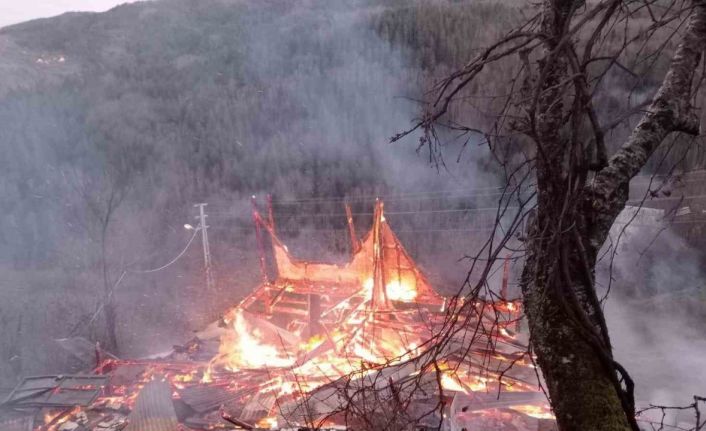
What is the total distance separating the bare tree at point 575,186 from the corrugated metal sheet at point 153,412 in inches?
250

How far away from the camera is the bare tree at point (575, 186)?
2436 mm

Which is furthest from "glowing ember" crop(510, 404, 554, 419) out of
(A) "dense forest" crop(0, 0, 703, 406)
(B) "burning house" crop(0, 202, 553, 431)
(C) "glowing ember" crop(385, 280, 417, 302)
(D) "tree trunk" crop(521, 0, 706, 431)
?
(A) "dense forest" crop(0, 0, 703, 406)

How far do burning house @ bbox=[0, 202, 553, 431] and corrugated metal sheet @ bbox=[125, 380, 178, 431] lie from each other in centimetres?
2

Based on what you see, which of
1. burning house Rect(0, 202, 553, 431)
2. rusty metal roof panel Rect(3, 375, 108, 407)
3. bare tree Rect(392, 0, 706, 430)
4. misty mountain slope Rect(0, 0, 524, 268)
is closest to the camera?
bare tree Rect(392, 0, 706, 430)

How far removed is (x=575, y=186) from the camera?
245 centimetres

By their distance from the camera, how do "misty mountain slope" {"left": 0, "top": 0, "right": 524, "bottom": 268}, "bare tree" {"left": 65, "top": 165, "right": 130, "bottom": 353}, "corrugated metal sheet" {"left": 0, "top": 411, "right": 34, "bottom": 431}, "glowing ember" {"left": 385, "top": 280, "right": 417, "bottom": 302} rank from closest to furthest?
1. "corrugated metal sheet" {"left": 0, "top": 411, "right": 34, "bottom": 431}
2. "glowing ember" {"left": 385, "top": 280, "right": 417, "bottom": 302}
3. "bare tree" {"left": 65, "top": 165, "right": 130, "bottom": 353}
4. "misty mountain slope" {"left": 0, "top": 0, "right": 524, "bottom": 268}

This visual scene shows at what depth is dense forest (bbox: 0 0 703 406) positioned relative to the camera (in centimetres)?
1617

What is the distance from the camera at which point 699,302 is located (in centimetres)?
1179

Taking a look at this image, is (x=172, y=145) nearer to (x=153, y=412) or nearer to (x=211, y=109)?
(x=211, y=109)

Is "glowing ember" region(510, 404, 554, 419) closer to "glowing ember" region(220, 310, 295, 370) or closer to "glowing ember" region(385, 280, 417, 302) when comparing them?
"glowing ember" region(385, 280, 417, 302)

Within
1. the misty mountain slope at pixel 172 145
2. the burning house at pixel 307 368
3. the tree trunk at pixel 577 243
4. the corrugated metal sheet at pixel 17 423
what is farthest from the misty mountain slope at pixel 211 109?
the tree trunk at pixel 577 243

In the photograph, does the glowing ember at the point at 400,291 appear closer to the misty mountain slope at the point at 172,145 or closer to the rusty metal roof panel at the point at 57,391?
the rusty metal roof panel at the point at 57,391

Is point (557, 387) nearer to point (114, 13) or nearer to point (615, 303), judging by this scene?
point (615, 303)

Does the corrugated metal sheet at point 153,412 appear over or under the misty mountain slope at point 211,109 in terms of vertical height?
under
